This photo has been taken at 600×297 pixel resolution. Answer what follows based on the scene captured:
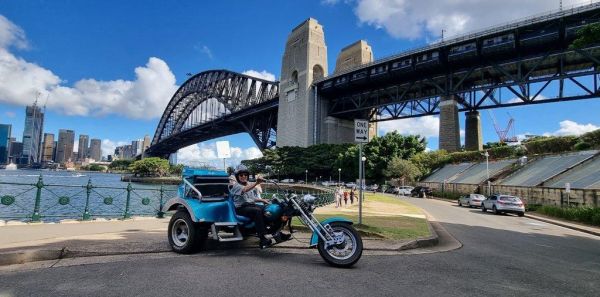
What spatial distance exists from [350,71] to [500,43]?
27457 mm

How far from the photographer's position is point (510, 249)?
9578mm

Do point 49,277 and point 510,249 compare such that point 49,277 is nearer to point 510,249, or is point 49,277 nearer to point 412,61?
point 510,249

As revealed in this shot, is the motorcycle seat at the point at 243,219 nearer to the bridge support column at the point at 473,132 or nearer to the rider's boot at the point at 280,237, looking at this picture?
the rider's boot at the point at 280,237

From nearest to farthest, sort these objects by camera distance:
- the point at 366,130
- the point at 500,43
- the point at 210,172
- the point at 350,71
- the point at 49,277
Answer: the point at 49,277
the point at 210,172
the point at 366,130
the point at 500,43
the point at 350,71

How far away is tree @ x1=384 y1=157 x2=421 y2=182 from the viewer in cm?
6150

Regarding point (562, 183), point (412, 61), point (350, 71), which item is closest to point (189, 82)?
point (350, 71)

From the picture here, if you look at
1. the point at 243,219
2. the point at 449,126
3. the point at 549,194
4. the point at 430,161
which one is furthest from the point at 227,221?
the point at 449,126

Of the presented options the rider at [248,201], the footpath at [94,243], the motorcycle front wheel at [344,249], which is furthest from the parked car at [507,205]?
the rider at [248,201]

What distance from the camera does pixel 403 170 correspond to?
6225 centimetres

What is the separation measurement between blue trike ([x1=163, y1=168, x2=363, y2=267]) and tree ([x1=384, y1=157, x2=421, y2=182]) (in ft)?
186

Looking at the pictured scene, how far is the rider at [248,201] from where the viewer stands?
22.2 feet

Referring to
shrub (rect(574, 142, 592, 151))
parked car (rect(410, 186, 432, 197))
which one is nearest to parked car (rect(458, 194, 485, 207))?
shrub (rect(574, 142, 592, 151))

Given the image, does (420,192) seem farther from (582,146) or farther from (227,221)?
(227,221)

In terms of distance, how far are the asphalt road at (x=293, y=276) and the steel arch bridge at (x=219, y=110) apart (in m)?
94.2
